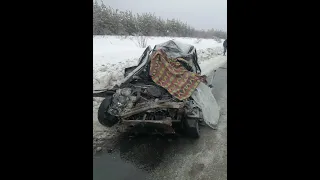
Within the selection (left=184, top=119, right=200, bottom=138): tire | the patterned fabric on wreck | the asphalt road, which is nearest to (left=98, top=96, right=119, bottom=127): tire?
Result: the asphalt road

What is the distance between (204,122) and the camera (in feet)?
17.9

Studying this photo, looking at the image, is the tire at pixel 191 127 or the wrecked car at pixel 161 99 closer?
the wrecked car at pixel 161 99

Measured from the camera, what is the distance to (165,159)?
402cm

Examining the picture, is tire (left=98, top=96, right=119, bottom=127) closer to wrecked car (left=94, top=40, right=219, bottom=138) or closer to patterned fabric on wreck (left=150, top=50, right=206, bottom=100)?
wrecked car (left=94, top=40, right=219, bottom=138)

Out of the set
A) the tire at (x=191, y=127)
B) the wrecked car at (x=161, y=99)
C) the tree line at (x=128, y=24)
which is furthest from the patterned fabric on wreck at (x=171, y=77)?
the tree line at (x=128, y=24)

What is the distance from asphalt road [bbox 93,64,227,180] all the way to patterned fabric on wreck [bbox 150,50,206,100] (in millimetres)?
1104

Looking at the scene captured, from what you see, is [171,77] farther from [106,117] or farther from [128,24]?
[128,24]

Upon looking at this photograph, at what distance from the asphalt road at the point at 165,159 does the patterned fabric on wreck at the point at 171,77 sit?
1.10 metres

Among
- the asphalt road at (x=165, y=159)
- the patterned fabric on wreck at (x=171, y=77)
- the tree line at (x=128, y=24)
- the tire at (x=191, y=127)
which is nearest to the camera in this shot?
the asphalt road at (x=165, y=159)

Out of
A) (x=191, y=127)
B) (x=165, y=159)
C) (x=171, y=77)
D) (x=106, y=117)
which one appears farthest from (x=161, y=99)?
(x=165, y=159)

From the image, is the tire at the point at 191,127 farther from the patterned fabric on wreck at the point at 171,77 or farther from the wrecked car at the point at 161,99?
the patterned fabric on wreck at the point at 171,77

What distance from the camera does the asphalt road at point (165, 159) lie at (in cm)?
359
